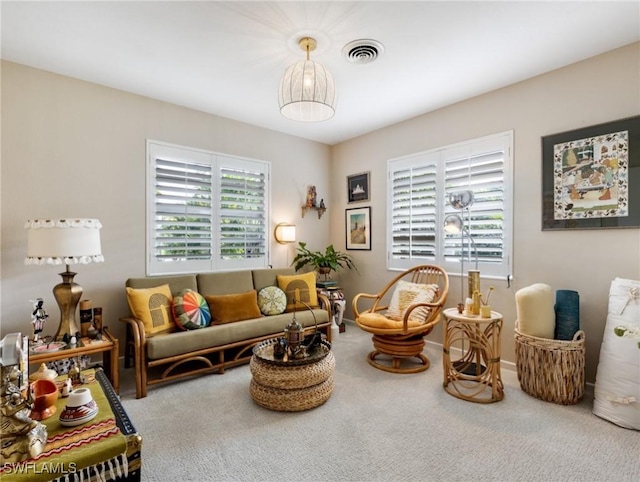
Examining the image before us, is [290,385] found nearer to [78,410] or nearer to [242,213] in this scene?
[78,410]

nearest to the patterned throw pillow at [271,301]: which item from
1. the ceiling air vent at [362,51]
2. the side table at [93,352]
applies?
the side table at [93,352]

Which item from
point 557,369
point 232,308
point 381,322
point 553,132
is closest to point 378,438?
point 381,322

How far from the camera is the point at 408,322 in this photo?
3.26 metres

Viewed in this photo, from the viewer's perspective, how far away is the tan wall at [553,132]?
263cm

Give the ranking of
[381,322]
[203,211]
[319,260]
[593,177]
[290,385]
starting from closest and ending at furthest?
[290,385], [593,177], [381,322], [203,211], [319,260]

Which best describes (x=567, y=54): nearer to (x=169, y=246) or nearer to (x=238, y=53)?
(x=238, y=53)

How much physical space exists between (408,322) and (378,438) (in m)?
1.34

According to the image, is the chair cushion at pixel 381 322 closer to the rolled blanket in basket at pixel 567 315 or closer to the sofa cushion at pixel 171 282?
the rolled blanket in basket at pixel 567 315

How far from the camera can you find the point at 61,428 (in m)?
1.44

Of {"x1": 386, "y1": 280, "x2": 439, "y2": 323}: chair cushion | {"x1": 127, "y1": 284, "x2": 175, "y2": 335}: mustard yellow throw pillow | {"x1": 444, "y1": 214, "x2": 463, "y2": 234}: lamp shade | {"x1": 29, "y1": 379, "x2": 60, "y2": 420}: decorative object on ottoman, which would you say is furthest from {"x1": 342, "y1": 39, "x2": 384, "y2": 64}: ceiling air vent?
{"x1": 29, "y1": 379, "x2": 60, "y2": 420}: decorative object on ottoman

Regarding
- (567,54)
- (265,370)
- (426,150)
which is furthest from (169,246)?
(567,54)

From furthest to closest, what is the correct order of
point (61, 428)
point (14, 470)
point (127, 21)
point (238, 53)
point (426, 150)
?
point (426, 150), point (238, 53), point (127, 21), point (61, 428), point (14, 470)

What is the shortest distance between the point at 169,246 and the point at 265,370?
6.52ft

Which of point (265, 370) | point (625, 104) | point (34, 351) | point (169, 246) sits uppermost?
point (625, 104)
